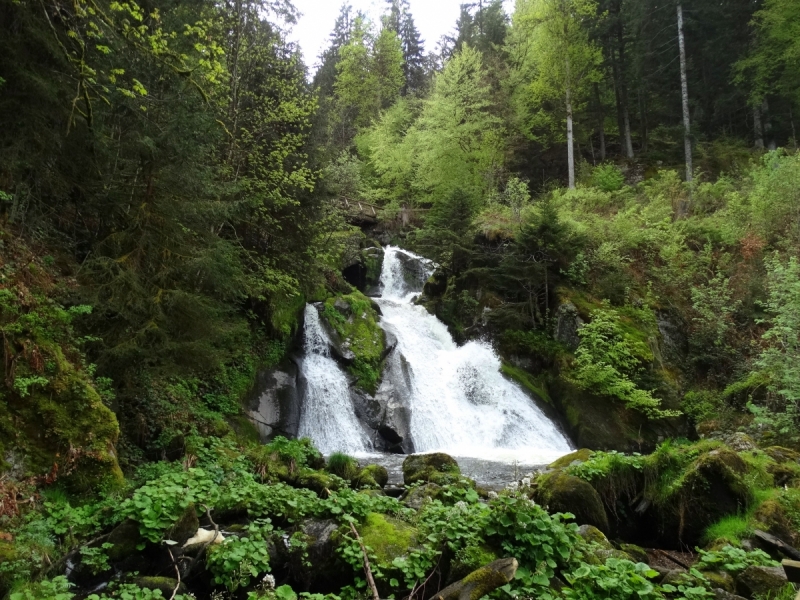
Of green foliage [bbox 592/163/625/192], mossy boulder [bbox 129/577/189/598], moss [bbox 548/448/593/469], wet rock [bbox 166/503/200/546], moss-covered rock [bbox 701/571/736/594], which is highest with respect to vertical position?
green foliage [bbox 592/163/625/192]

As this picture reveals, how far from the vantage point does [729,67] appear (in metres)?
26.8

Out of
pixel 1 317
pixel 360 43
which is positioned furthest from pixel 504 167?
pixel 1 317

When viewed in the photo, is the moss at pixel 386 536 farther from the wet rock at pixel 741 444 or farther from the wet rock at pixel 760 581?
the wet rock at pixel 741 444

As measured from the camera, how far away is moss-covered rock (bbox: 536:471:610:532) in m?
6.05

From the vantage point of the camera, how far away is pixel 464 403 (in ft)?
46.7

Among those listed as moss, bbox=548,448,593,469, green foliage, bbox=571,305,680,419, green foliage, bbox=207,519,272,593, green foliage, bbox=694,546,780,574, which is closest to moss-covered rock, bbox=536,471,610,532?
green foliage, bbox=694,546,780,574

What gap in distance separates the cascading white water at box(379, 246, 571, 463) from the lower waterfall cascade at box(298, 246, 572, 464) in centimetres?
3

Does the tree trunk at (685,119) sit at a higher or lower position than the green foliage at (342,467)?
higher

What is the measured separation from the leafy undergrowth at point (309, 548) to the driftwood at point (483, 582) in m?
0.09

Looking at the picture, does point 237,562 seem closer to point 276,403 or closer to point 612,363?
point 276,403

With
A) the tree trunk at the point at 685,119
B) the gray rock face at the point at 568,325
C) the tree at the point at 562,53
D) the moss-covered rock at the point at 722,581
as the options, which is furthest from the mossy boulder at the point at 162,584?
the tree trunk at the point at 685,119

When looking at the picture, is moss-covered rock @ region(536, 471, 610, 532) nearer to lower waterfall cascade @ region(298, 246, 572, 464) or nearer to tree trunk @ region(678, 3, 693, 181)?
lower waterfall cascade @ region(298, 246, 572, 464)

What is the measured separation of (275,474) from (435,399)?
7.61 meters

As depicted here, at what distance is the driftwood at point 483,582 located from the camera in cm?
319
